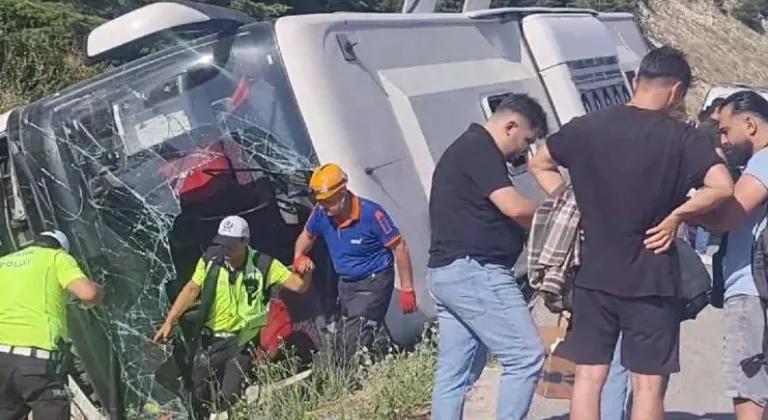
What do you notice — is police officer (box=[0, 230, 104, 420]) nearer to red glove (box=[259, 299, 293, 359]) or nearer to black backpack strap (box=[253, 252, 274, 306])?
black backpack strap (box=[253, 252, 274, 306])

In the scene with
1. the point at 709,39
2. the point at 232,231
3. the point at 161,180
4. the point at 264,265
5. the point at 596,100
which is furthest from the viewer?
the point at 709,39

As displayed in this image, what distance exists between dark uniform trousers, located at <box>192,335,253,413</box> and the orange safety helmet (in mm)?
1006

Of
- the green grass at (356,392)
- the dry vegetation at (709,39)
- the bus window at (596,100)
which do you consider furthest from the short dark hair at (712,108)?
the dry vegetation at (709,39)

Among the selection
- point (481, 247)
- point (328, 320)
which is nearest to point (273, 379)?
point (328, 320)

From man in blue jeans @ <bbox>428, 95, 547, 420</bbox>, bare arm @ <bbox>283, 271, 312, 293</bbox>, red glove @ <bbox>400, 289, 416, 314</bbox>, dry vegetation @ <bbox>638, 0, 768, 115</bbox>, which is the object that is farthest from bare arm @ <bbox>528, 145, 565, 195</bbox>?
dry vegetation @ <bbox>638, 0, 768, 115</bbox>

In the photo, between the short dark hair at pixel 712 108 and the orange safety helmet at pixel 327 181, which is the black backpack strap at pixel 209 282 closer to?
the orange safety helmet at pixel 327 181

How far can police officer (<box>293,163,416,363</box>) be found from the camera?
700 centimetres

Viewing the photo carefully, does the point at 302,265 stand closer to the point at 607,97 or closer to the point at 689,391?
the point at 689,391

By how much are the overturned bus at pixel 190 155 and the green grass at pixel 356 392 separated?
642 millimetres

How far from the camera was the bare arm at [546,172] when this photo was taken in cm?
472

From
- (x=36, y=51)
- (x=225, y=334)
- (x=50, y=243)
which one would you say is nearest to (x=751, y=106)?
(x=225, y=334)

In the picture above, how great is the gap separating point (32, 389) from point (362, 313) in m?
1.81

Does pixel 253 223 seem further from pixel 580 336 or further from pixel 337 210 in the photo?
pixel 580 336

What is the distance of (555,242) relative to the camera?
4.59 metres
